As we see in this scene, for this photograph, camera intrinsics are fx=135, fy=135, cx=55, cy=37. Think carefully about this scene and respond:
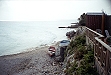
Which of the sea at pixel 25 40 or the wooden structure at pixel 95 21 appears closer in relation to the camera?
the wooden structure at pixel 95 21

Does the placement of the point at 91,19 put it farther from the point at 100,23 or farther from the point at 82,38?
the point at 82,38

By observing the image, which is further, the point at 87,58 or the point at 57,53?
the point at 57,53

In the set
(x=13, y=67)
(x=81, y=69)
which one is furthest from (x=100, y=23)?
(x=13, y=67)

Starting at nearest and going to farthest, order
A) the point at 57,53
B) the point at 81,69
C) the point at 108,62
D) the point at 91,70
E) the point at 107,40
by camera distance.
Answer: the point at 108,62 → the point at 107,40 → the point at 91,70 → the point at 81,69 → the point at 57,53

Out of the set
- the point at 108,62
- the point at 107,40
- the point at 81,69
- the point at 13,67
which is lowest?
the point at 13,67

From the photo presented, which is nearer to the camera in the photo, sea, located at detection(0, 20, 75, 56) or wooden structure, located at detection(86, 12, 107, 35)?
wooden structure, located at detection(86, 12, 107, 35)

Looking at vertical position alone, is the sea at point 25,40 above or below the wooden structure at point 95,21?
below

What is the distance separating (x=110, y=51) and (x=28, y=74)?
546 inches

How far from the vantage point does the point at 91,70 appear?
7.27 metres

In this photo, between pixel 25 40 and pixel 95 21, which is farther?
pixel 25 40

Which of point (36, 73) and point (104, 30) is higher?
point (104, 30)

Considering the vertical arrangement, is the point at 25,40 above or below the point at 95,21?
below

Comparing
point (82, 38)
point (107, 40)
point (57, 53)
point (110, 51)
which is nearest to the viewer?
point (110, 51)

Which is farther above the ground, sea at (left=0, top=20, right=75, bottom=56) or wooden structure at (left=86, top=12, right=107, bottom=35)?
wooden structure at (left=86, top=12, right=107, bottom=35)
